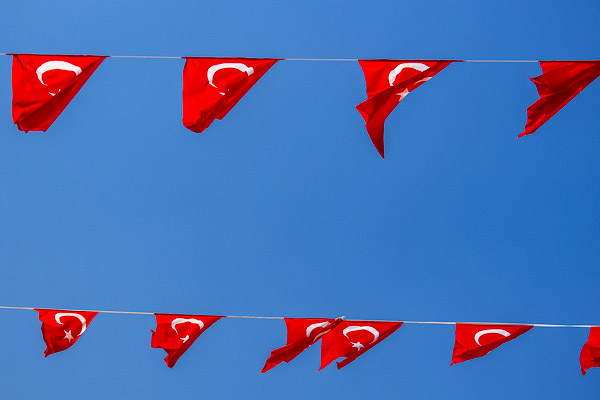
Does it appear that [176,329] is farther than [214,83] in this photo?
Yes

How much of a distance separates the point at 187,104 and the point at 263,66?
854mm

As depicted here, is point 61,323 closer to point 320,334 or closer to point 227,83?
point 320,334

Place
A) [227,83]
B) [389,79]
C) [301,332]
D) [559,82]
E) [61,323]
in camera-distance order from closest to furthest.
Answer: [559,82]
[389,79]
[227,83]
[301,332]
[61,323]

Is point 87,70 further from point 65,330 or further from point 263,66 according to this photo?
point 65,330

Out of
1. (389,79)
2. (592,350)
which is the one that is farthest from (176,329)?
(592,350)

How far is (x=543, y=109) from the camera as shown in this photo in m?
5.91

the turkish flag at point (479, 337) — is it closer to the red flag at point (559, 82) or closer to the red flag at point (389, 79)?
the red flag at point (559, 82)

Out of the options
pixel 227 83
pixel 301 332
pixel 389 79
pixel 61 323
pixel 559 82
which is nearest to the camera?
pixel 559 82

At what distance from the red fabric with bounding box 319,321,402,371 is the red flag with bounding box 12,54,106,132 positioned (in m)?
3.66

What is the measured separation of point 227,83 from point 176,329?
2817mm

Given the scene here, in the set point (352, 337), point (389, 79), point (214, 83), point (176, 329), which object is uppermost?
point (389, 79)

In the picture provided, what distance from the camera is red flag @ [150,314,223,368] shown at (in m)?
7.04

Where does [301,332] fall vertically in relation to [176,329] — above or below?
above

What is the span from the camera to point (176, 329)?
23.2ft
